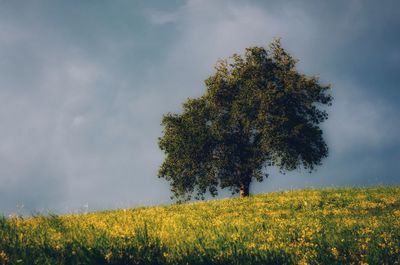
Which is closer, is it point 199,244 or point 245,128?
point 199,244

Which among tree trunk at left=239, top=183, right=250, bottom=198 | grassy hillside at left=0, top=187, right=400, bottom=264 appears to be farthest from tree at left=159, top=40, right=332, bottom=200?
grassy hillside at left=0, top=187, right=400, bottom=264

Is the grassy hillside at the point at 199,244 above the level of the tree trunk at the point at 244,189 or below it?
below

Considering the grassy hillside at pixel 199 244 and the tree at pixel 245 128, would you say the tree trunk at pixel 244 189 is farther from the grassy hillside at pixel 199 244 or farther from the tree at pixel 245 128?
the grassy hillside at pixel 199 244

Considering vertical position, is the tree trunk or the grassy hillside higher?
the tree trunk

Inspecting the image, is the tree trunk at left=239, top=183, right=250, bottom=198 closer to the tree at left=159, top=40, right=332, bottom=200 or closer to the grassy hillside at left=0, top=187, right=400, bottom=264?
the tree at left=159, top=40, right=332, bottom=200

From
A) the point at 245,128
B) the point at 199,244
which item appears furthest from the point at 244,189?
the point at 199,244

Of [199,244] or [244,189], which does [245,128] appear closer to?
[244,189]

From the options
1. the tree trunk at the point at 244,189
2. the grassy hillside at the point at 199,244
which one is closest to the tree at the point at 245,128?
the tree trunk at the point at 244,189

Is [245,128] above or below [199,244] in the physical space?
above

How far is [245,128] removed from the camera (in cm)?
3816

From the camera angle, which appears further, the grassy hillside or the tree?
the tree

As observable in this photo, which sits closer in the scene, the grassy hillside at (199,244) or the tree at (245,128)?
the grassy hillside at (199,244)

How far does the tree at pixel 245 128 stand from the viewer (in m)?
37.3

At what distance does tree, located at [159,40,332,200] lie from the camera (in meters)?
37.3
